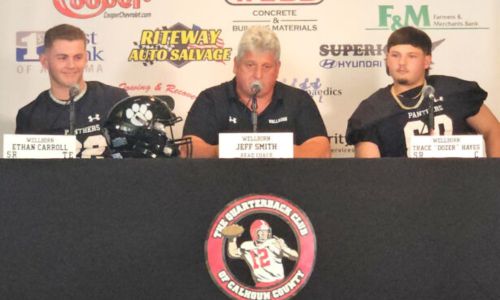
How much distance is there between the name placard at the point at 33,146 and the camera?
193 cm

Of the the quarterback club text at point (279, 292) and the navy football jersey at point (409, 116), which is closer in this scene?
the the quarterback club text at point (279, 292)

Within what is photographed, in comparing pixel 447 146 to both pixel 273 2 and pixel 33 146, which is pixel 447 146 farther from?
pixel 273 2

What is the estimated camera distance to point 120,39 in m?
3.30

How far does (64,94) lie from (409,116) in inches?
58.8

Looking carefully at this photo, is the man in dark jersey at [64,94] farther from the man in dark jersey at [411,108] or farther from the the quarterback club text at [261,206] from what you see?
the the quarterback club text at [261,206]

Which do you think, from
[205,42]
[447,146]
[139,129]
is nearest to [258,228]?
[139,129]

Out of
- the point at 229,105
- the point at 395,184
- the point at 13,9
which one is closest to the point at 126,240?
the point at 395,184

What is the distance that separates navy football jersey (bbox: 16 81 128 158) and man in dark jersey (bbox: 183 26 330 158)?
1.34 ft

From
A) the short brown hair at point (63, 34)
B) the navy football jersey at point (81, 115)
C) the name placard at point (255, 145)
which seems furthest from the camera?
the short brown hair at point (63, 34)

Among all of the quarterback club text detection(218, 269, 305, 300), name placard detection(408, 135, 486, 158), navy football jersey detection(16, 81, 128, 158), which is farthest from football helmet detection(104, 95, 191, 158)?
navy football jersey detection(16, 81, 128, 158)

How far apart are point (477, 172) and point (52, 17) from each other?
2.21 meters

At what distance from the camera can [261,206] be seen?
179cm

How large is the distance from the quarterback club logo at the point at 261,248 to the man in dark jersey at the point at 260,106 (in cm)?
110

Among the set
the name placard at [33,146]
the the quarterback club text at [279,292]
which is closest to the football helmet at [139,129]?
the name placard at [33,146]
